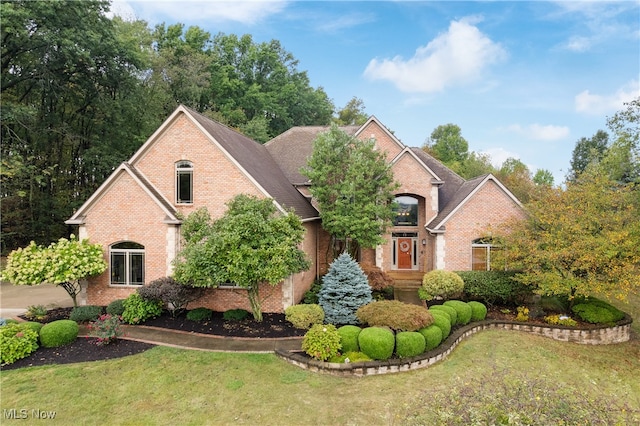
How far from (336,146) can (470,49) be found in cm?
703

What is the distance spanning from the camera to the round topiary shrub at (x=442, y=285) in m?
15.1

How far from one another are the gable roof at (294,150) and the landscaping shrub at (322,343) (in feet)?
38.6

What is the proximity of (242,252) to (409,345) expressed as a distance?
6.20 meters

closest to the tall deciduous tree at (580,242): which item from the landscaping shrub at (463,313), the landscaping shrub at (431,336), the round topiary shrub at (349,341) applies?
the landscaping shrub at (463,313)

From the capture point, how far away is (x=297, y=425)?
7.22 meters

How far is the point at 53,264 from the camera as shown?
12445 millimetres

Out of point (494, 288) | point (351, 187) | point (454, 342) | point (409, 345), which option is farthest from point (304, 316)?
point (494, 288)

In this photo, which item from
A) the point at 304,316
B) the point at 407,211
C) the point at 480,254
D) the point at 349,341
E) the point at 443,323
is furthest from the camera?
the point at 407,211

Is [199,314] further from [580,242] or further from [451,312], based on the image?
[580,242]

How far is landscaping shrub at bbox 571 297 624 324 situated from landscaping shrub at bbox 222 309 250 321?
45.7ft

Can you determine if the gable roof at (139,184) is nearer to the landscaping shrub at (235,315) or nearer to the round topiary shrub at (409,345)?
the landscaping shrub at (235,315)

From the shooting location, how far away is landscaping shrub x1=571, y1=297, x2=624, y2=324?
1342 cm

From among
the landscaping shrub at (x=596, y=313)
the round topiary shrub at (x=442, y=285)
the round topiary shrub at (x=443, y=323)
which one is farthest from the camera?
the round topiary shrub at (x=442, y=285)

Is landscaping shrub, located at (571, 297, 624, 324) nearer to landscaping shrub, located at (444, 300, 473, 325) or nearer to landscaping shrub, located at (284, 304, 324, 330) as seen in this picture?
landscaping shrub, located at (444, 300, 473, 325)
